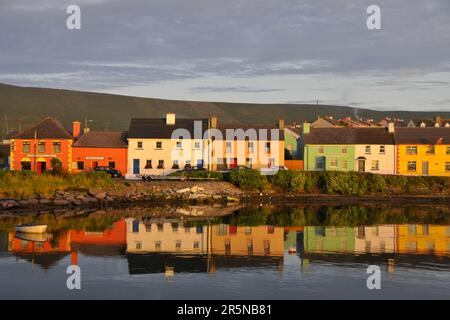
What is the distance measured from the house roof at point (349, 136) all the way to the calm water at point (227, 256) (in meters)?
22.9

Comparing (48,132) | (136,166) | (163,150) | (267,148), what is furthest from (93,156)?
(267,148)

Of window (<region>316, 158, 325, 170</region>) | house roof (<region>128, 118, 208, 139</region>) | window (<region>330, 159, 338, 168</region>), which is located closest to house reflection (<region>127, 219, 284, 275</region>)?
house roof (<region>128, 118, 208, 139</region>)

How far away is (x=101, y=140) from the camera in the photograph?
7081 centimetres

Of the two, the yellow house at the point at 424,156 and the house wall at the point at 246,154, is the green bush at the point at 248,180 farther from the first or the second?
the yellow house at the point at 424,156

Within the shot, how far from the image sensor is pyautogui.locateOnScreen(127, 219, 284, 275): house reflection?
98.6ft

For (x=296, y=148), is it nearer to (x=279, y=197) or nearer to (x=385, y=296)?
(x=279, y=197)

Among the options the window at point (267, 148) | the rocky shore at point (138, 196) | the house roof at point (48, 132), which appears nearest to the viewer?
the rocky shore at point (138, 196)

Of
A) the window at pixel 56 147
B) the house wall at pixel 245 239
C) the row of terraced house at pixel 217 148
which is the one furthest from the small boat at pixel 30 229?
the window at pixel 56 147

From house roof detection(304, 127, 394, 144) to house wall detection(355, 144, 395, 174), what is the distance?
64 centimetres

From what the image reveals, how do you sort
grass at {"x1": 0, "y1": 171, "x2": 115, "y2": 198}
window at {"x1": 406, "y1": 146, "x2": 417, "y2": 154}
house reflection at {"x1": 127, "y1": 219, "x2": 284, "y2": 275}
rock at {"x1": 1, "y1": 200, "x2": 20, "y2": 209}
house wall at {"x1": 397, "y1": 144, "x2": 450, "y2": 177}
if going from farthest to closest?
window at {"x1": 406, "y1": 146, "x2": 417, "y2": 154}
house wall at {"x1": 397, "y1": 144, "x2": 450, "y2": 177}
grass at {"x1": 0, "y1": 171, "x2": 115, "y2": 198}
rock at {"x1": 1, "y1": 200, "x2": 20, "y2": 209}
house reflection at {"x1": 127, "y1": 219, "x2": 284, "y2": 275}

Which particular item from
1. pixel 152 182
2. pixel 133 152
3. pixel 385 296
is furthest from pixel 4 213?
pixel 385 296

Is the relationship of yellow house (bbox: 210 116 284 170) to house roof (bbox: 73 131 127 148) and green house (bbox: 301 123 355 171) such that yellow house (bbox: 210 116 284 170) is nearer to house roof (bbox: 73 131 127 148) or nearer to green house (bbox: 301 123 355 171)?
green house (bbox: 301 123 355 171)

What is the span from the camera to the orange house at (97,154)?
229ft
